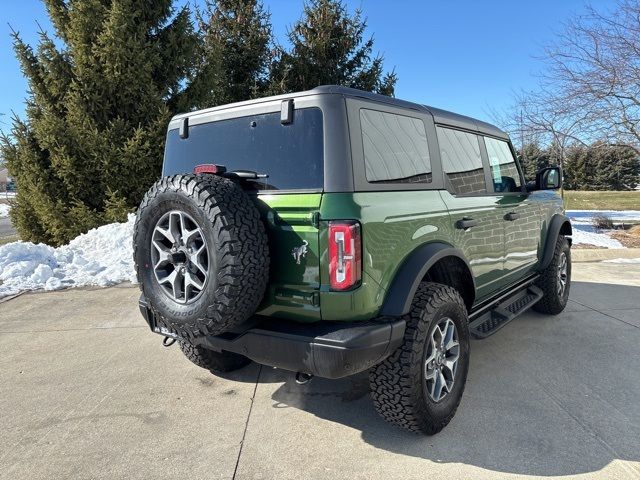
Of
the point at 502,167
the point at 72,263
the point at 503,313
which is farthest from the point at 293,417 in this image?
the point at 72,263

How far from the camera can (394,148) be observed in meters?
2.74

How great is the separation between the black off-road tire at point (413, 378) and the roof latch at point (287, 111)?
50.2 inches

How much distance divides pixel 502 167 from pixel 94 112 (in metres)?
8.47

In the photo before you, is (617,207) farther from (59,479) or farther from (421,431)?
(59,479)

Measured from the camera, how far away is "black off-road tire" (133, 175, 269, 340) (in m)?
2.25

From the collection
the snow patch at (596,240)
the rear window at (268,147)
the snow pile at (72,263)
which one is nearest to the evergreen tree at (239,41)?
the snow pile at (72,263)

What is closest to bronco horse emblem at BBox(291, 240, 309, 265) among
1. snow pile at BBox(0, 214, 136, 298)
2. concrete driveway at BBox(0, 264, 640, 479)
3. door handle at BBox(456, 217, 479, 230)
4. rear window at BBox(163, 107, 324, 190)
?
rear window at BBox(163, 107, 324, 190)

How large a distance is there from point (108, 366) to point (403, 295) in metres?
2.78

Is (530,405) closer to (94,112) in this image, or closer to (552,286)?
(552,286)

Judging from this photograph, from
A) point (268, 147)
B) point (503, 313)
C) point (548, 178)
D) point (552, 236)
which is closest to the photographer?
point (268, 147)

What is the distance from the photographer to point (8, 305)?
5.76 metres

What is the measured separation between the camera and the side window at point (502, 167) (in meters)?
4.02

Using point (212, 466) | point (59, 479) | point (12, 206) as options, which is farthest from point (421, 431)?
point (12, 206)

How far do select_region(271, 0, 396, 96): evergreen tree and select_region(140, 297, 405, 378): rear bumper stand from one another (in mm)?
12177
